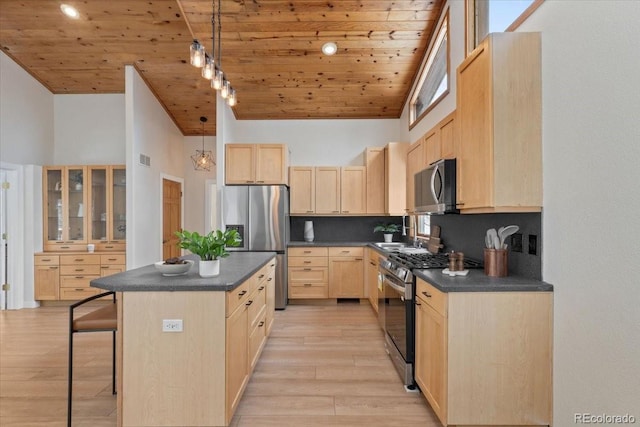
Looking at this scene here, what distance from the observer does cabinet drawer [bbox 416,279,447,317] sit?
206 cm

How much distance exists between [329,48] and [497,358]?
12.7 feet

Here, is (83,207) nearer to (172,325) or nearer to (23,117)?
(23,117)

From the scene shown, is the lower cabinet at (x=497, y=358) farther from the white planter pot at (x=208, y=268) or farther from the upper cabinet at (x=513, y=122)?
the white planter pot at (x=208, y=268)

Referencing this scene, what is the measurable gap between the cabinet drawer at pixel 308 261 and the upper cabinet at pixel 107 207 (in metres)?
2.58

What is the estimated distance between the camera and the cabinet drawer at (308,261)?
16.7ft

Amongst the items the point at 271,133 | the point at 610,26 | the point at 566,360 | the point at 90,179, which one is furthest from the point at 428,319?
the point at 90,179

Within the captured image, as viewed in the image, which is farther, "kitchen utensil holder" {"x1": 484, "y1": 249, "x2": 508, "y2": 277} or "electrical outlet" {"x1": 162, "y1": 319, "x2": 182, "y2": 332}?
"kitchen utensil holder" {"x1": 484, "y1": 249, "x2": 508, "y2": 277}

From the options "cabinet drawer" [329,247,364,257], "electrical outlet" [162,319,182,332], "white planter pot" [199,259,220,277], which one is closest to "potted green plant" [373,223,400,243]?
"cabinet drawer" [329,247,364,257]

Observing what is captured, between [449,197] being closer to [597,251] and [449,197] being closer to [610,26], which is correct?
[597,251]

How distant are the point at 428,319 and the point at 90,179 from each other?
205 inches

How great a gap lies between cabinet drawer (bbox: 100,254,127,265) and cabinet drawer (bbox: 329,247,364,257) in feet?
10.0

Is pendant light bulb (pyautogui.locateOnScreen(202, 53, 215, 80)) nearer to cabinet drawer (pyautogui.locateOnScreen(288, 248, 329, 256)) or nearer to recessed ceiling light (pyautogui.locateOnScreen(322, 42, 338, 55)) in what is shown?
recessed ceiling light (pyautogui.locateOnScreen(322, 42, 338, 55))

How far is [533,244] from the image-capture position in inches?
89.0

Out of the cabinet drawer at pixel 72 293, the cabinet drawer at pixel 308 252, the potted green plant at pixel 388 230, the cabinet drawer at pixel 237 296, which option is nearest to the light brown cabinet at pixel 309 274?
the cabinet drawer at pixel 308 252
